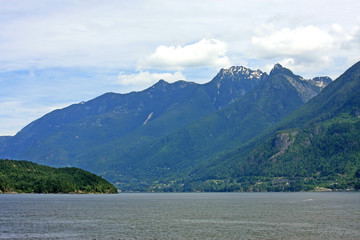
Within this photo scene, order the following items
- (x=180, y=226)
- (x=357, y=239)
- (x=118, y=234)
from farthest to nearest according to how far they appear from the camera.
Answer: (x=180, y=226)
(x=118, y=234)
(x=357, y=239)

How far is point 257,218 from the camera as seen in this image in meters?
166

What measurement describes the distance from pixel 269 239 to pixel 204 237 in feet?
53.6

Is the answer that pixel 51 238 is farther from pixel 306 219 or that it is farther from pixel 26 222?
pixel 306 219

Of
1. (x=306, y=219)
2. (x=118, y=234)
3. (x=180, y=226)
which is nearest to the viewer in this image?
(x=118, y=234)

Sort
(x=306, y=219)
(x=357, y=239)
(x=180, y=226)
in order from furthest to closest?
(x=306, y=219) < (x=180, y=226) < (x=357, y=239)

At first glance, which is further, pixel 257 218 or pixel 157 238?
pixel 257 218

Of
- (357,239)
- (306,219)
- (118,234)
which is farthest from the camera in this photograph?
(306,219)

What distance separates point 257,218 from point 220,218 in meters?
13.4

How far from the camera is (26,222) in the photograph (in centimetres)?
14538

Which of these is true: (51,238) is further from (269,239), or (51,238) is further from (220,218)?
(220,218)

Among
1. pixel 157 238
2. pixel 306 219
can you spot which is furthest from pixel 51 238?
pixel 306 219

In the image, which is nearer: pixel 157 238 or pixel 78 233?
pixel 157 238

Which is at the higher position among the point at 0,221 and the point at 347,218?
the point at 0,221

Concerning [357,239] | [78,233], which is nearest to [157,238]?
[78,233]
